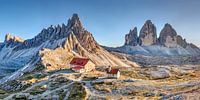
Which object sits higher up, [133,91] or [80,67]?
[80,67]

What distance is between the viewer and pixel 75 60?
175250 mm

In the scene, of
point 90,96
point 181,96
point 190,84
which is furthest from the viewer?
point 190,84

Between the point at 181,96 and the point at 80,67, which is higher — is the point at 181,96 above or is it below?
below

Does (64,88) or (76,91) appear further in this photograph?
(64,88)

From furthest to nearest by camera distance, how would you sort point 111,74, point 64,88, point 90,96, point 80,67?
point 80,67 → point 111,74 → point 64,88 → point 90,96

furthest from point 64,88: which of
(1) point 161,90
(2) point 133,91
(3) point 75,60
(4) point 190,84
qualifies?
(3) point 75,60

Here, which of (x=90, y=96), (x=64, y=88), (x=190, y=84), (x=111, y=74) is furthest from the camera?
(x=111, y=74)

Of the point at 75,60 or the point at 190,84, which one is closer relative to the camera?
the point at 190,84

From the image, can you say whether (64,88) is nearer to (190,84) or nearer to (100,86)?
(100,86)

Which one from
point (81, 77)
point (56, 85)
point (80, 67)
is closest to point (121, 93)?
point (56, 85)

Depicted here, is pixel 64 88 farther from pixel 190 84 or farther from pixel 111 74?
pixel 190 84

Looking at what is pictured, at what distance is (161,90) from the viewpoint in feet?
342

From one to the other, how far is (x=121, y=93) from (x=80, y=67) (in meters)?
68.1

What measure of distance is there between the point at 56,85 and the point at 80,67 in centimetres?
4184
